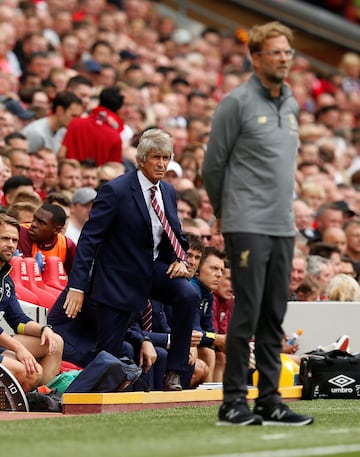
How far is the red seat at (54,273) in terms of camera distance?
11414mm

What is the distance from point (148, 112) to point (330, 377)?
28.0ft

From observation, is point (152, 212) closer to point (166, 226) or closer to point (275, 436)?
point (166, 226)

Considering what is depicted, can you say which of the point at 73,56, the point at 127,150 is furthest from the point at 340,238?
the point at 73,56

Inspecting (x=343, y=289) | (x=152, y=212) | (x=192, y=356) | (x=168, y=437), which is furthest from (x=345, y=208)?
(x=168, y=437)

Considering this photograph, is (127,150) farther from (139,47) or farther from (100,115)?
(139,47)

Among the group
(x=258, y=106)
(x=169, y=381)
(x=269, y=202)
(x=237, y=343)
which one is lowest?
(x=169, y=381)

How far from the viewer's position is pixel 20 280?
1113 cm

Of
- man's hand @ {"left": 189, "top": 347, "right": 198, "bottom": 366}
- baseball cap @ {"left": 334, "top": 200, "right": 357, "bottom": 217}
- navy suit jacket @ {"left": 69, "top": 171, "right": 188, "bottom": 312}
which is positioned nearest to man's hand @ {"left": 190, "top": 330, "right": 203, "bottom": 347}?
man's hand @ {"left": 189, "top": 347, "right": 198, "bottom": 366}

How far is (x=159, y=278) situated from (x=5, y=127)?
5.72 meters

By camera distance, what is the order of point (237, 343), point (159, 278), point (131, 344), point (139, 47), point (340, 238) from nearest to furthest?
point (237, 343)
point (159, 278)
point (131, 344)
point (340, 238)
point (139, 47)

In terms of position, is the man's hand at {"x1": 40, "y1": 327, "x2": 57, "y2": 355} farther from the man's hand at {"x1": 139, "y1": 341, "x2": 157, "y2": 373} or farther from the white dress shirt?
the white dress shirt

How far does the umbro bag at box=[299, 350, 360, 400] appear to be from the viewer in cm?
1112

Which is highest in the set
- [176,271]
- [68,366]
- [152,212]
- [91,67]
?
[91,67]

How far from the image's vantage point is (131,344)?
10609mm
